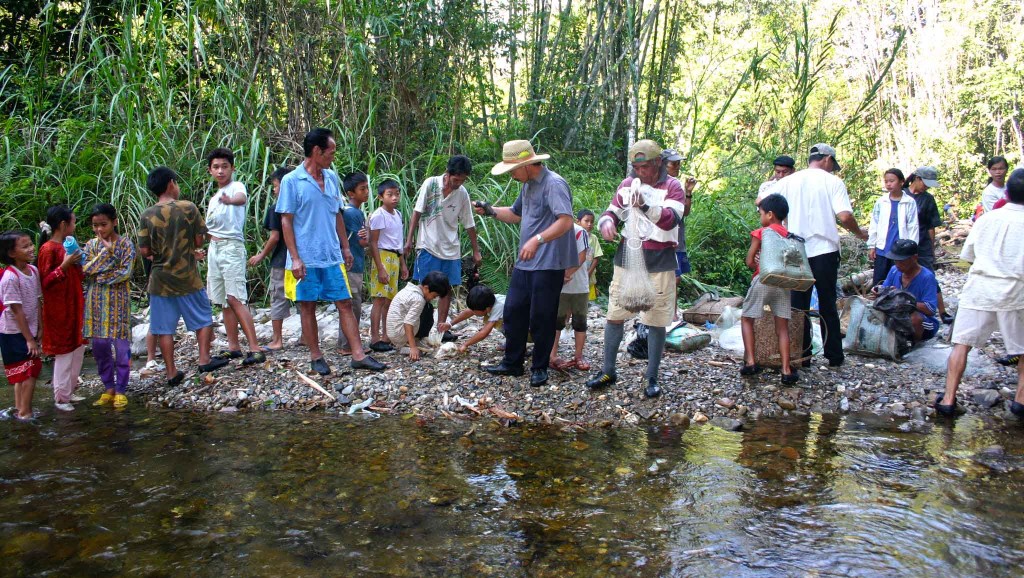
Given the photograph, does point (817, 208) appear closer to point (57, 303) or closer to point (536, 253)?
point (536, 253)

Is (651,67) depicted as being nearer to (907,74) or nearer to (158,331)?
(158,331)

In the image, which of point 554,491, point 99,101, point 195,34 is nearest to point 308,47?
point 195,34

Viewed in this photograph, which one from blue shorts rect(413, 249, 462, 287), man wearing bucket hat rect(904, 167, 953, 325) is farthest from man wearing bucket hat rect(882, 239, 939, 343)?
blue shorts rect(413, 249, 462, 287)

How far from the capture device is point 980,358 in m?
5.46

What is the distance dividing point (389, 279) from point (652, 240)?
2312 millimetres

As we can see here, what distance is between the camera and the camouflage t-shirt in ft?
15.9

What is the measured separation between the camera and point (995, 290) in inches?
167

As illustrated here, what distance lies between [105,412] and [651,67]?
27.9ft

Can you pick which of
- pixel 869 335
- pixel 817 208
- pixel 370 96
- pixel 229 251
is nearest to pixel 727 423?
pixel 817 208

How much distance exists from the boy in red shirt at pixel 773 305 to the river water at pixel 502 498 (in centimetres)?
58

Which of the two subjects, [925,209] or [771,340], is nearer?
[771,340]

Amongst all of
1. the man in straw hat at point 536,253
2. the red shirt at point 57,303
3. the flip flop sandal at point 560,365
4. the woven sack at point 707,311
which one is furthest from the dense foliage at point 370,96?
the man in straw hat at point 536,253

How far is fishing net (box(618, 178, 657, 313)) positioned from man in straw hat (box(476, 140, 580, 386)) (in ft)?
1.23

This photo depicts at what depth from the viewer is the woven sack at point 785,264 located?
4.66 m
